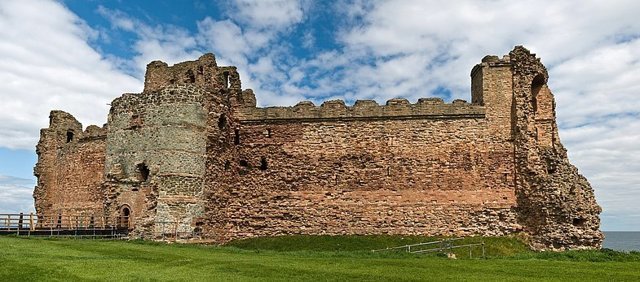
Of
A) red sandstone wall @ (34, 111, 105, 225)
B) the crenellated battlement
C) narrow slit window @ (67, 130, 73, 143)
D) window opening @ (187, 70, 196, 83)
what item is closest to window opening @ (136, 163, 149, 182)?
window opening @ (187, 70, 196, 83)

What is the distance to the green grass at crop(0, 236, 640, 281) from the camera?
13.7 meters

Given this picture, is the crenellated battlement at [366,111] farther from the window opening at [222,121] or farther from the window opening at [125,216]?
the window opening at [125,216]

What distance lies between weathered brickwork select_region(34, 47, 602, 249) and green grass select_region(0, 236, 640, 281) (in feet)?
21.2

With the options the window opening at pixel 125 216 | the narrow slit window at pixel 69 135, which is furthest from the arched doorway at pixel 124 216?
the narrow slit window at pixel 69 135

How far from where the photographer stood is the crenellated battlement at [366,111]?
28.6 metres

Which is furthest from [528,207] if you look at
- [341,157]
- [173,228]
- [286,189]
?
[173,228]

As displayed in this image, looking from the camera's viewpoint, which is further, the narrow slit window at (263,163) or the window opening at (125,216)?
the narrow slit window at (263,163)

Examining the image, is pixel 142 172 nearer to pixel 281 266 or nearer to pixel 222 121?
pixel 222 121

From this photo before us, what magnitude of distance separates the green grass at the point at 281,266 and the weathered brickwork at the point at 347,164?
6475 mm

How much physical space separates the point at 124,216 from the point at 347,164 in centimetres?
1105

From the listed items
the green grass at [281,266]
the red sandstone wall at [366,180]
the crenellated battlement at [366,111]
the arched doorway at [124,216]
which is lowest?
the green grass at [281,266]

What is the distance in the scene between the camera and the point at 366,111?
2936cm

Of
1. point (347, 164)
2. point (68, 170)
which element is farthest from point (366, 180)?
point (68, 170)

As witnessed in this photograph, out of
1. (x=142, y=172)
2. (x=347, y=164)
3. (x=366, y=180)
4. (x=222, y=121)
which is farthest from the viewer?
(x=222, y=121)
